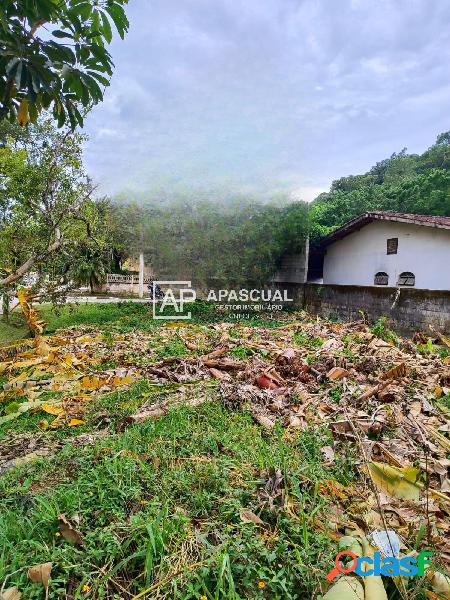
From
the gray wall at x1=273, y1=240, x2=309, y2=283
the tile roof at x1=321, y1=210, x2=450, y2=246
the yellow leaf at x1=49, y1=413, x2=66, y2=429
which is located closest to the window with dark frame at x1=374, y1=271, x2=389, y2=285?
the tile roof at x1=321, y1=210, x2=450, y2=246

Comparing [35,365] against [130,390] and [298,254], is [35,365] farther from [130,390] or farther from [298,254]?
[298,254]

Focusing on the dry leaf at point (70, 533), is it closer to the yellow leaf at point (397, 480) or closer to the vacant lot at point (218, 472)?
the vacant lot at point (218, 472)

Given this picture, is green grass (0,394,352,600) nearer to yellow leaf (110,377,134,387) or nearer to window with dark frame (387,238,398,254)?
yellow leaf (110,377,134,387)

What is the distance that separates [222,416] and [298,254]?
32.8ft

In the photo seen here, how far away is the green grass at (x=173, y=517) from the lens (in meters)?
1.42

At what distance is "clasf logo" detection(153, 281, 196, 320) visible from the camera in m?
10.5

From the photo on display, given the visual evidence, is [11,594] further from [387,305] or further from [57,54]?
[387,305]

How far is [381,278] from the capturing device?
35.3 ft

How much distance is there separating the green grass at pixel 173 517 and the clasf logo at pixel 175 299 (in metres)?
7.85

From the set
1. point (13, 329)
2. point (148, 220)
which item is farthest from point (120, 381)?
point (148, 220)

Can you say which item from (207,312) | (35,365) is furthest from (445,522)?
(207,312)

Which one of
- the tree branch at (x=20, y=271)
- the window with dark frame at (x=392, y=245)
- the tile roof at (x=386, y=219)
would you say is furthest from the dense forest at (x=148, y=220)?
the window with dark frame at (x=392, y=245)

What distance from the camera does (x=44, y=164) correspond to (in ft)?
23.0

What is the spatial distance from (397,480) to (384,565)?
69 centimetres
